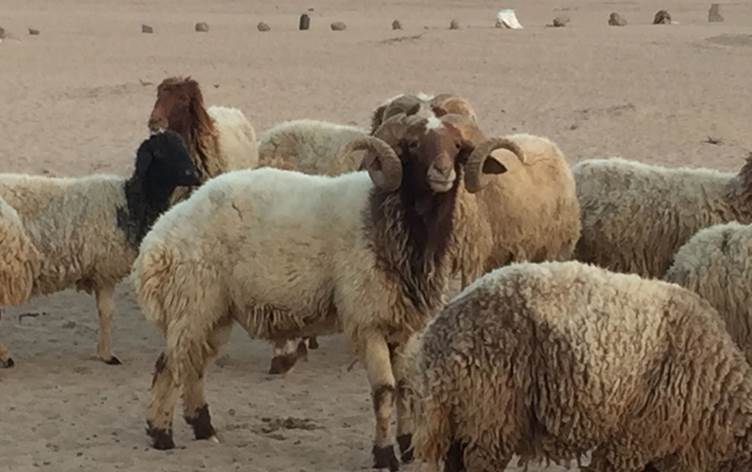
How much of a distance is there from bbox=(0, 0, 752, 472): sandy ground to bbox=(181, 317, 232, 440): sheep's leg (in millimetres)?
123

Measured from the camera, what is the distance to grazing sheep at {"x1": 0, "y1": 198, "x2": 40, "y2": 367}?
9.62 meters

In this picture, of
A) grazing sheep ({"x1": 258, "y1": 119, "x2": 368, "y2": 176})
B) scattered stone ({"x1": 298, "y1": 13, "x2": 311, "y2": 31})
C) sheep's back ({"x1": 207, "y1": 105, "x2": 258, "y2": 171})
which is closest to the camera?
grazing sheep ({"x1": 258, "y1": 119, "x2": 368, "y2": 176})

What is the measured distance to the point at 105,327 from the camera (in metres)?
9.95

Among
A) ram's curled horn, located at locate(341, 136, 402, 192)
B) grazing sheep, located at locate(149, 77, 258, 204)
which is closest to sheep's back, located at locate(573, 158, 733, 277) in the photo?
ram's curled horn, located at locate(341, 136, 402, 192)

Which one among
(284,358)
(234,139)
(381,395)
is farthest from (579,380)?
(234,139)

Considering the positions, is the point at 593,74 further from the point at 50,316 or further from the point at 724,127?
the point at 50,316

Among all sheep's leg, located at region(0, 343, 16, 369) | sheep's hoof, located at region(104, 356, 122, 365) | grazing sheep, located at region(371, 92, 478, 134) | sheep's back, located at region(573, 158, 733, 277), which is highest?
grazing sheep, located at region(371, 92, 478, 134)

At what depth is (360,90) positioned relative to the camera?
24688 millimetres

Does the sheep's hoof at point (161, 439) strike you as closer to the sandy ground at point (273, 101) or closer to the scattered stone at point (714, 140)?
the sandy ground at point (273, 101)

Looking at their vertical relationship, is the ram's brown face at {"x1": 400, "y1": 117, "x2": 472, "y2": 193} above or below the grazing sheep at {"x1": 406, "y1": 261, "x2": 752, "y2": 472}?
above

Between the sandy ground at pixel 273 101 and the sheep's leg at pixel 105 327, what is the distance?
0.13m

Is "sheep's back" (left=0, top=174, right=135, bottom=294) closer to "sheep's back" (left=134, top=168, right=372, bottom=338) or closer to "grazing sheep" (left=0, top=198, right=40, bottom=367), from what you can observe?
"grazing sheep" (left=0, top=198, right=40, bottom=367)

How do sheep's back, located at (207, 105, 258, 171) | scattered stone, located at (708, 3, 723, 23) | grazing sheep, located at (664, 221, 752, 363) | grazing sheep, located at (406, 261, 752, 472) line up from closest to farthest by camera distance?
grazing sheep, located at (406, 261, 752, 472), grazing sheep, located at (664, 221, 752, 363), sheep's back, located at (207, 105, 258, 171), scattered stone, located at (708, 3, 723, 23)

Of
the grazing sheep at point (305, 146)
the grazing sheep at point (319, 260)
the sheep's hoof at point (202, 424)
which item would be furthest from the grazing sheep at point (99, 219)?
the grazing sheep at point (319, 260)
